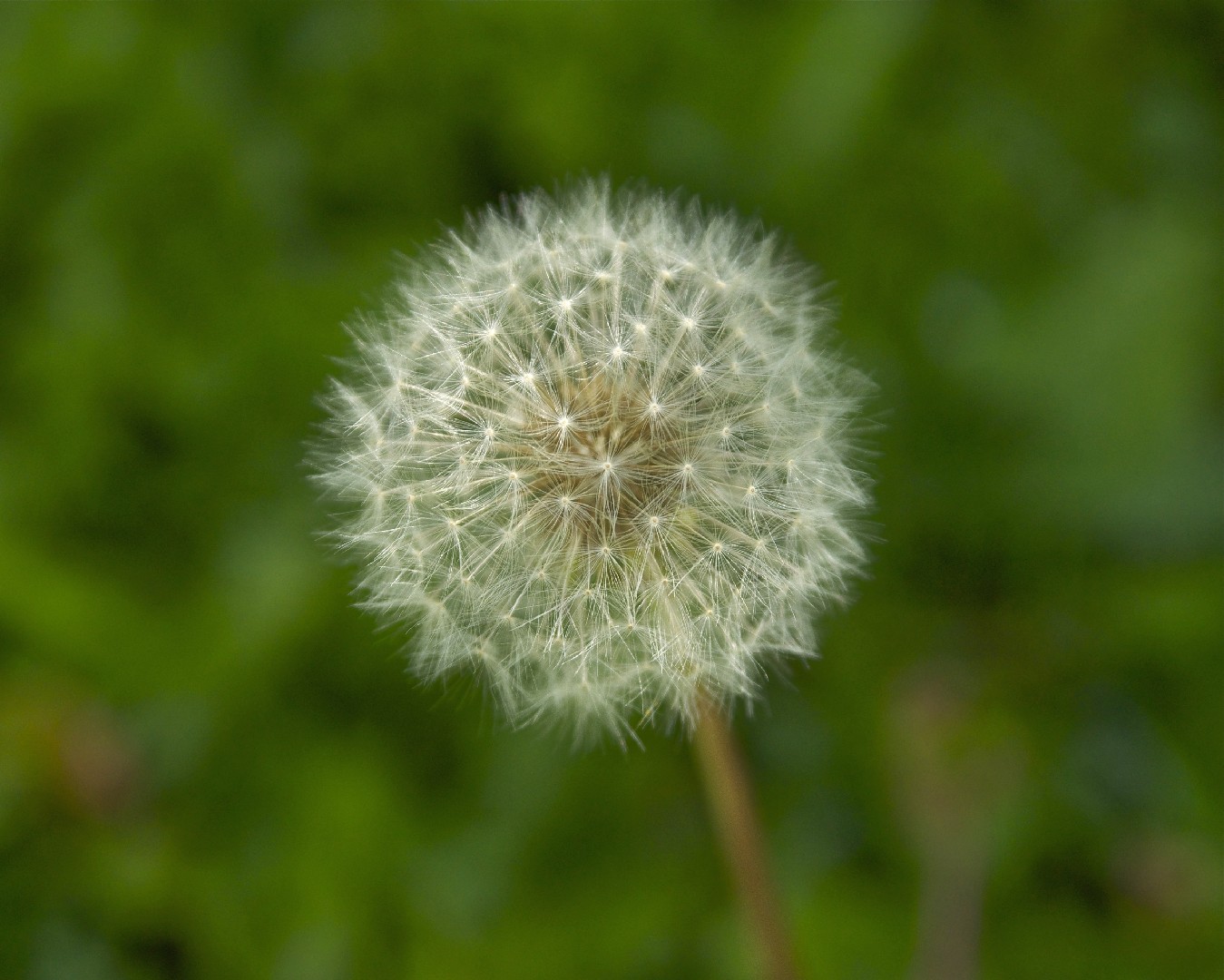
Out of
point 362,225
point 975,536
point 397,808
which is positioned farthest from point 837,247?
point 397,808

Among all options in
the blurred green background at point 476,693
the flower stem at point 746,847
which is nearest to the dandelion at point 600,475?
the flower stem at point 746,847


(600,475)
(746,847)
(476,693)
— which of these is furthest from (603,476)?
(476,693)

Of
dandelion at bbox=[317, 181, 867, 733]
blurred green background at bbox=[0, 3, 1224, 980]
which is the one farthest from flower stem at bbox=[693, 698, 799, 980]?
blurred green background at bbox=[0, 3, 1224, 980]

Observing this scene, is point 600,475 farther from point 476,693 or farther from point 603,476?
point 476,693

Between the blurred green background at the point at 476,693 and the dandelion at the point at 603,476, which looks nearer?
the dandelion at the point at 603,476

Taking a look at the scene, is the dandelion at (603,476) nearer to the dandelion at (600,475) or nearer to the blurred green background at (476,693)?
the dandelion at (600,475)

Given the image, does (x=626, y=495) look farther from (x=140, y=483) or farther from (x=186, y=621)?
(x=140, y=483)
